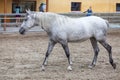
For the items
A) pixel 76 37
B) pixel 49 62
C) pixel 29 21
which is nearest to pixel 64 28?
pixel 76 37

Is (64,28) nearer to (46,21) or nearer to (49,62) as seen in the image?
(46,21)

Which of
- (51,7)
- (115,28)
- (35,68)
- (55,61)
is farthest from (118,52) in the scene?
(51,7)

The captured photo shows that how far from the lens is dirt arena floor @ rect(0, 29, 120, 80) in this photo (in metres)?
8.87

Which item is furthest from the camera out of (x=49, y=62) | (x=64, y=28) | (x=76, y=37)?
(x=49, y=62)

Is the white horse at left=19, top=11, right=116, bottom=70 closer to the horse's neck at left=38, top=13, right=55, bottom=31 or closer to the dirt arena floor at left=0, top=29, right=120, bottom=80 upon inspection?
the horse's neck at left=38, top=13, right=55, bottom=31

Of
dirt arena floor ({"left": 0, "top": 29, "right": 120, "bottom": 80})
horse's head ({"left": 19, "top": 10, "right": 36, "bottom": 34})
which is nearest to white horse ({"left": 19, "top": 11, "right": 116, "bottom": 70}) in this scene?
horse's head ({"left": 19, "top": 10, "right": 36, "bottom": 34})

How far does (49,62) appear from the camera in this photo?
1071cm

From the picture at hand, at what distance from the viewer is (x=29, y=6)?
26.5 m

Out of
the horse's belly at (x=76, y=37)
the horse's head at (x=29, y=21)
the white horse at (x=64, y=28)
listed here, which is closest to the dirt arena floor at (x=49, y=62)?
the white horse at (x=64, y=28)

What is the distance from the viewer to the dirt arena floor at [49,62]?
8.87 meters

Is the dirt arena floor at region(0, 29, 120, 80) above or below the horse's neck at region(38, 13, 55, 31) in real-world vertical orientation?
below

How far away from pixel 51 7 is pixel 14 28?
7705 mm

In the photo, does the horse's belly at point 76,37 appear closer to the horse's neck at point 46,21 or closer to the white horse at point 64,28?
the white horse at point 64,28

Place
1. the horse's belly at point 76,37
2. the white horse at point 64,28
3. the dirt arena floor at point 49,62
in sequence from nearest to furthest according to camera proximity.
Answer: the dirt arena floor at point 49,62, the white horse at point 64,28, the horse's belly at point 76,37
